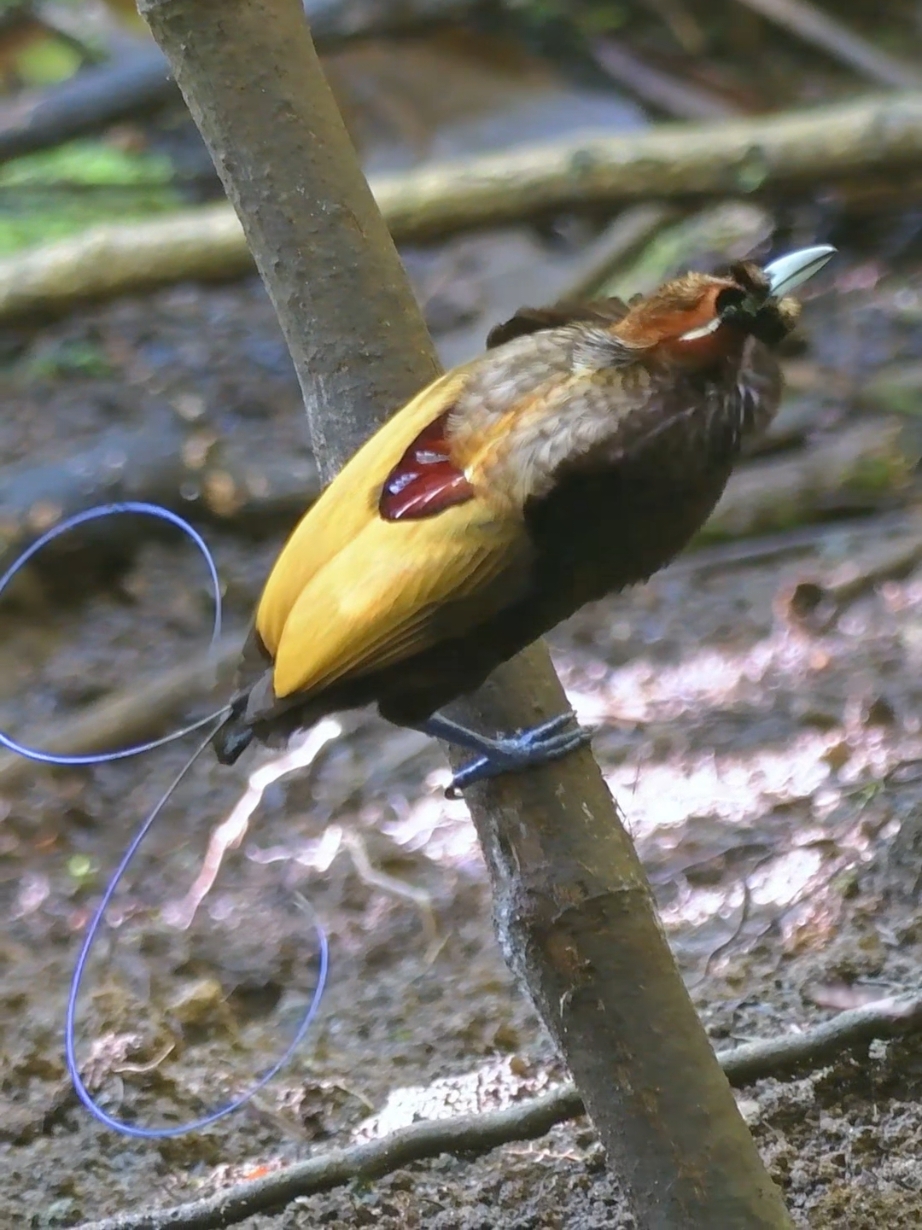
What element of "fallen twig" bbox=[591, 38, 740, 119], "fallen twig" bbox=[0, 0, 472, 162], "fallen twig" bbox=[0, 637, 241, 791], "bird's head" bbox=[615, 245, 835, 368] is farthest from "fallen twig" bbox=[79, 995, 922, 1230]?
"fallen twig" bbox=[591, 38, 740, 119]

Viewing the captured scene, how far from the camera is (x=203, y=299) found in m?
4.80

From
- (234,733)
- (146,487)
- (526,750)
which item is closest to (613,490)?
(526,750)

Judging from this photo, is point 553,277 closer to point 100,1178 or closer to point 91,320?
point 91,320

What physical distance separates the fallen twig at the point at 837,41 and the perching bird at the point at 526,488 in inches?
185

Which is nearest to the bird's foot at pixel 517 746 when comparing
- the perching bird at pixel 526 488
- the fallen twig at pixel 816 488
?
the perching bird at pixel 526 488

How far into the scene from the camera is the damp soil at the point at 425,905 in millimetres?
1619

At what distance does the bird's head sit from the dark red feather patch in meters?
0.18

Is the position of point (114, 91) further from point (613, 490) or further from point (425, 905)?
point (613, 490)

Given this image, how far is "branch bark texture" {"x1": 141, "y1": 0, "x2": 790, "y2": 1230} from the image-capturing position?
3.86 feet

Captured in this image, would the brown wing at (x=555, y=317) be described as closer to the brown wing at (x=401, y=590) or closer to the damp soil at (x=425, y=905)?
the brown wing at (x=401, y=590)

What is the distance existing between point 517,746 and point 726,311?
46cm

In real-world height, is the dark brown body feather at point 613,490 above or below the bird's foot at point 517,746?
above

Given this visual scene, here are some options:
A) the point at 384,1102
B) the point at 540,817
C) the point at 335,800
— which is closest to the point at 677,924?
the point at 384,1102

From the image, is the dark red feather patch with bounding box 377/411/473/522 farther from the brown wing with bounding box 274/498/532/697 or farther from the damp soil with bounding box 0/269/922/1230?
the damp soil with bounding box 0/269/922/1230
